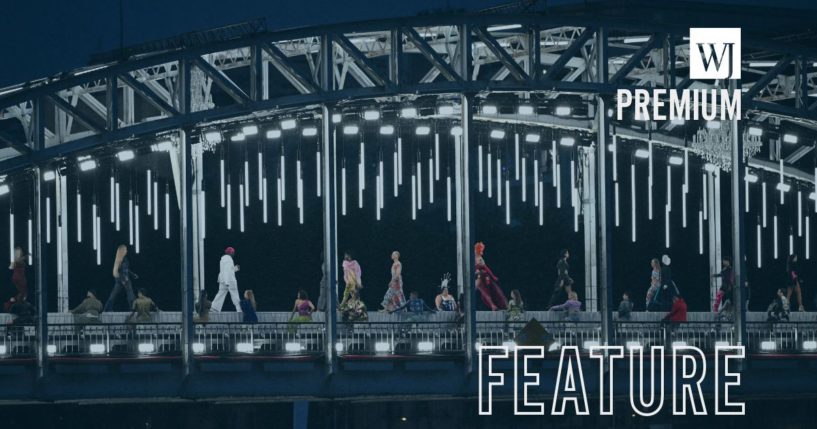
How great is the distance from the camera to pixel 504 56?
1142 inches

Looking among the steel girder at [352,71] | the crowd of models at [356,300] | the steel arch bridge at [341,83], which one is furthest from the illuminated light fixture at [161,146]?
the crowd of models at [356,300]

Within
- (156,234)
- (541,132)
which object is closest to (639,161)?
(541,132)

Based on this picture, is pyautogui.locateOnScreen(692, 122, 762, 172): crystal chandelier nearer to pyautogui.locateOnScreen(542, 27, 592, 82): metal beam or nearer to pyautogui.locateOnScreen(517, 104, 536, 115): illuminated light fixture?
pyautogui.locateOnScreen(517, 104, 536, 115): illuminated light fixture

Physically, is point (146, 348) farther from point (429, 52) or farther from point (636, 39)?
point (636, 39)

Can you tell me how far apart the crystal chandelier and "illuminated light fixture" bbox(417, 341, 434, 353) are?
36.8 feet

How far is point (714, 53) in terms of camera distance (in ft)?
102

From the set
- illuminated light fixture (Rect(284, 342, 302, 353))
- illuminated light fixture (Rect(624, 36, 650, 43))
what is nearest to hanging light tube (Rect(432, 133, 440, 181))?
illuminated light fixture (Rect(624, 36, 650, 43))

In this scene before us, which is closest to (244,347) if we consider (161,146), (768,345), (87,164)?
(161,146)

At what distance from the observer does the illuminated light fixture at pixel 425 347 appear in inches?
1087

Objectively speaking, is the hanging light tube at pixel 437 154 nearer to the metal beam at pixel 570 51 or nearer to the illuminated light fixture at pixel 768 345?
the metal beam at pixel 570 51

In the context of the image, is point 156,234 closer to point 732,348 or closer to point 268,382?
point 268,382

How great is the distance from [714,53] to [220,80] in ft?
34.5

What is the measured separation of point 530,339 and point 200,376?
6188 millimetres

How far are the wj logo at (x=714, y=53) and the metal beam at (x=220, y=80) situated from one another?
362 inches
